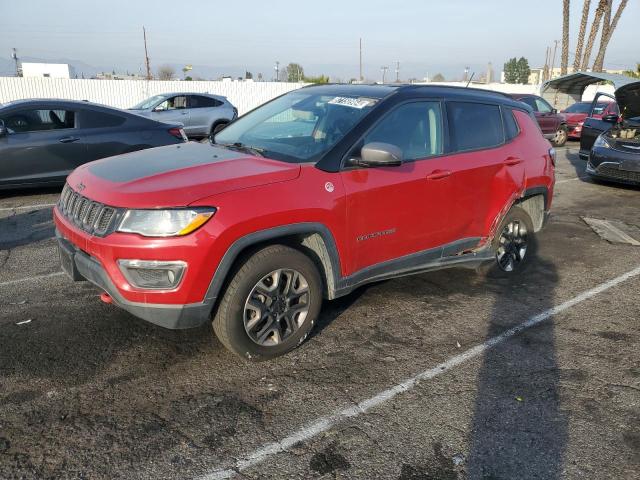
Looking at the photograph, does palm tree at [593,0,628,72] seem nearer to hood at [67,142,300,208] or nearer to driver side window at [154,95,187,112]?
driver side window at [154,95,187,112]

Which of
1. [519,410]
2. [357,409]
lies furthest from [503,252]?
[357,409]

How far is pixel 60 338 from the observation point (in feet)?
12.2

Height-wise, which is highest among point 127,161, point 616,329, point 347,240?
point 127,161

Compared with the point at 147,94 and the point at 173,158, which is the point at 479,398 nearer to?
the point at 173,158

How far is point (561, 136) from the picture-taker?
57.3 feet

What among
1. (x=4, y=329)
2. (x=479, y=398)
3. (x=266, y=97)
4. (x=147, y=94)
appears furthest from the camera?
(x=266, y=97)

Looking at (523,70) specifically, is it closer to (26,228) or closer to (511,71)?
(511,71)

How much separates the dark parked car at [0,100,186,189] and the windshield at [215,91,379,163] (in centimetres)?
425

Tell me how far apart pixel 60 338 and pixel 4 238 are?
119 inches

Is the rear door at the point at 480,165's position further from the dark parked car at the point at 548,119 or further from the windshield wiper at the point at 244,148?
the dark parked car at the point at 548,119

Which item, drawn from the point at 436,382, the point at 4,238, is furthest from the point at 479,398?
the point at 4,238

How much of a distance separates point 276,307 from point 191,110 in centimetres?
1318

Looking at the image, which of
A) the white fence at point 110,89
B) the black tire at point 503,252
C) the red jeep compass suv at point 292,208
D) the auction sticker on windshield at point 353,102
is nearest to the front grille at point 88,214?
the red jeep compass suv at point 292,208

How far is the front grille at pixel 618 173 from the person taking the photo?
370 inches
